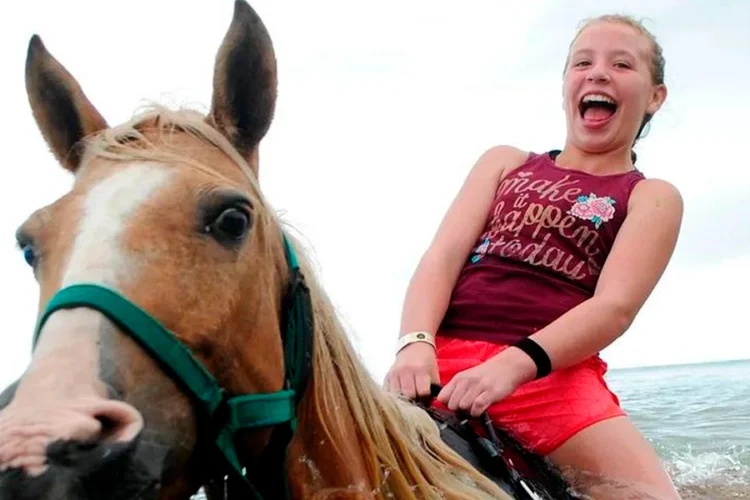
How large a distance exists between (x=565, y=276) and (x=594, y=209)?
0.80 feet

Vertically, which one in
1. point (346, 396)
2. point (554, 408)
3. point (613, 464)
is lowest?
point (613, 464)

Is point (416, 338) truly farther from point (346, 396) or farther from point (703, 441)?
point (703, 441)

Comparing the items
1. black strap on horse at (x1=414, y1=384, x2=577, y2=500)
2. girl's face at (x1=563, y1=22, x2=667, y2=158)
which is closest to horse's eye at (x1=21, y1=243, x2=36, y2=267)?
black strap on horse at (x1=414, y1=384, x2=577, y2=500)

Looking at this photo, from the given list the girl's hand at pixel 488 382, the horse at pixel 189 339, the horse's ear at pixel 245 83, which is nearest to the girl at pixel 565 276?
the girl's hand at pixel 488 382

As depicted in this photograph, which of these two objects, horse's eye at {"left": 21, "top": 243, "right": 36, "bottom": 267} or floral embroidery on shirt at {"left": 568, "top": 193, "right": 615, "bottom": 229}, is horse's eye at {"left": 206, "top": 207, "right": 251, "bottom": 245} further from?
floral embroidery on shirt at {"left": 568, "top": 193, "right": 615, "bottom": 229}

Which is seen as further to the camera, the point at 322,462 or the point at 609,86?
the point at 609,86

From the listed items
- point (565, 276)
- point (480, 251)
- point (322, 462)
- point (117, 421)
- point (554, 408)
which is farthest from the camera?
point (480, 251)

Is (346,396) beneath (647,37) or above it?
beneath

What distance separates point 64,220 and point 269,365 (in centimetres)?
43

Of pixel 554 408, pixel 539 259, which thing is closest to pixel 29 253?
pixel 554 408

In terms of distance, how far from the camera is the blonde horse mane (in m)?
1.58

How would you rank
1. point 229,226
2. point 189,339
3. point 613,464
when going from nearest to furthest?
point 189,339
point 229,226
point 613,464

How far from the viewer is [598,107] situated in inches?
113

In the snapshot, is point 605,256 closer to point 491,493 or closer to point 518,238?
point 518,238
